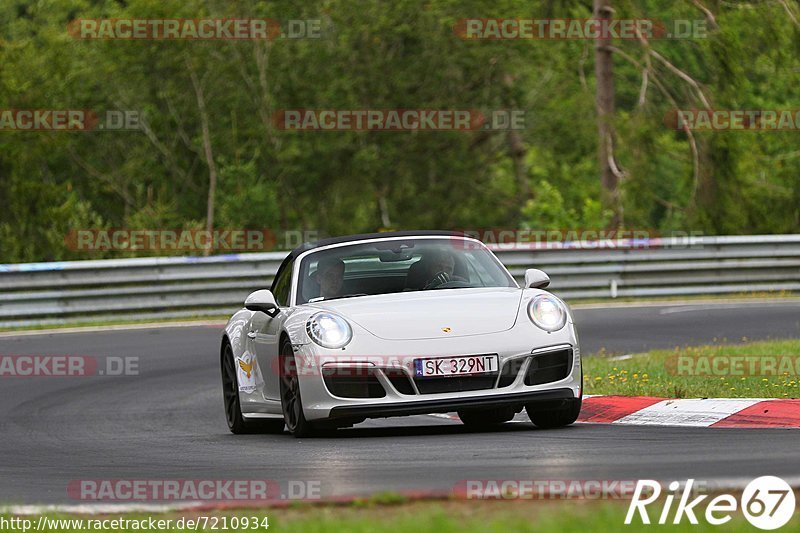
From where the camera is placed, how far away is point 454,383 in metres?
9.79

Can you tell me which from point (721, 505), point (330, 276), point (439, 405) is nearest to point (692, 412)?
point (439, 405)

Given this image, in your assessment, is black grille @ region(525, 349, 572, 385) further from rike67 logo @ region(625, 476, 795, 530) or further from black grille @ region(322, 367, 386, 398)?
rike67 logo @ region(625, 476, 795, 530)

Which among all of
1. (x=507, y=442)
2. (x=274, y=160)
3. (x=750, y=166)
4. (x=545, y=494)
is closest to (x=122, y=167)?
(x=274, y=160)

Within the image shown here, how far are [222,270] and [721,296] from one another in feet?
26.5

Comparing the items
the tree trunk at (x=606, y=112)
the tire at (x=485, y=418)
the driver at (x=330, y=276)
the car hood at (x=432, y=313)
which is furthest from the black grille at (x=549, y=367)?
the tree trunk at (x=606, y=112)

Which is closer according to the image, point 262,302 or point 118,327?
point 262,302

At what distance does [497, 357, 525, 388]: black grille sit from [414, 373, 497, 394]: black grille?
2.1 inches

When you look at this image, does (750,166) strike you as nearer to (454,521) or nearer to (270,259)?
(270,259)

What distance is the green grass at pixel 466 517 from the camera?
18.3 feet

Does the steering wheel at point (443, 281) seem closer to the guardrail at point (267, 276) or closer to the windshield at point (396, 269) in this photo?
the windshield at point (396, 269)

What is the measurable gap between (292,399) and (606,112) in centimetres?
2396

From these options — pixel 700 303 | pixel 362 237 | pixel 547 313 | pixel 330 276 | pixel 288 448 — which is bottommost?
pixel 700 303

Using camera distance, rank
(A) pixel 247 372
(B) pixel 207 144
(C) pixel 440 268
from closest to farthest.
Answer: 1. (C) pixel 440 268
2. (A) pixel 247 372
3. (B) pixel 207 144

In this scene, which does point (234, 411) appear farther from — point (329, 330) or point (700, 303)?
point (700, 303)
